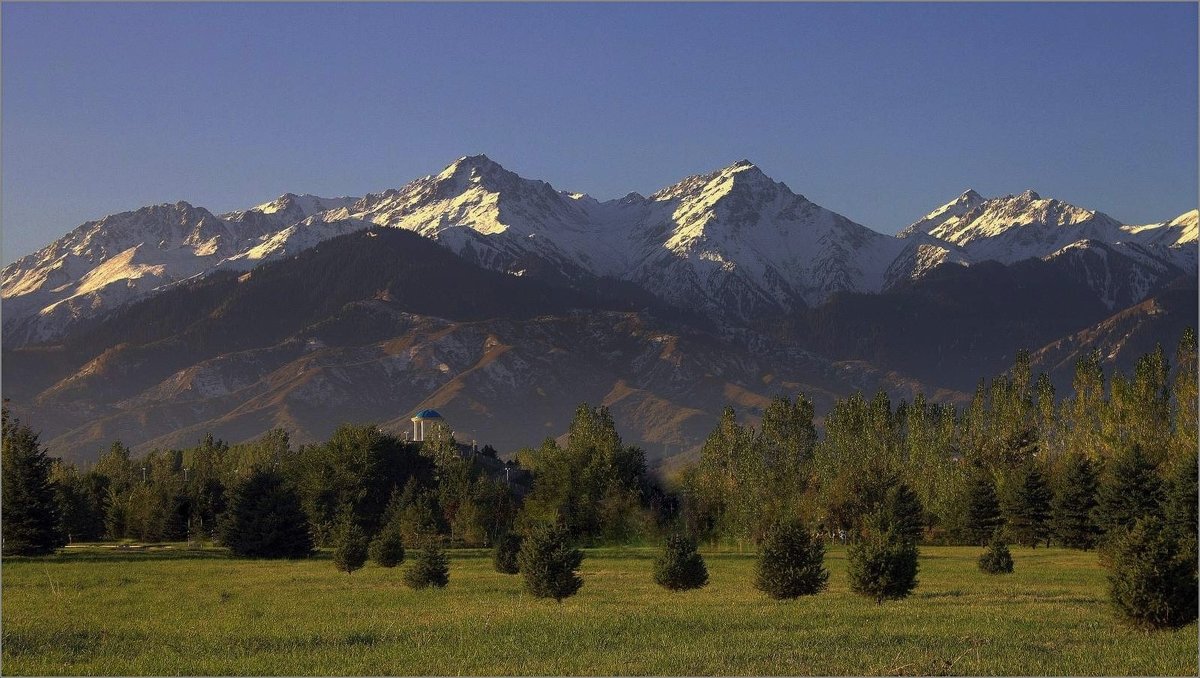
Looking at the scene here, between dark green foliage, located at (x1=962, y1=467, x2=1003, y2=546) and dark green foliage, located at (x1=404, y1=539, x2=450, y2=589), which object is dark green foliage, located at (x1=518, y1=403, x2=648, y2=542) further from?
dark green foliage, located at (x1=404, y1=539, x2=450, y2=589)

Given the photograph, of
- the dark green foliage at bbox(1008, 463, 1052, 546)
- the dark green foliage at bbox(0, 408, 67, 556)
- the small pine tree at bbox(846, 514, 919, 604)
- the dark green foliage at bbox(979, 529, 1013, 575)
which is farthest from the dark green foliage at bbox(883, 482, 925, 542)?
the dark green foliage at bbox(0, 408, 67, 556)

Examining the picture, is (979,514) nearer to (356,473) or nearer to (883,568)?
(356,473)

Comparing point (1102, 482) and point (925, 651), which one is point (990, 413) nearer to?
point (1102, 482)

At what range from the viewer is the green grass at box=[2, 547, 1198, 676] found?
35.1m

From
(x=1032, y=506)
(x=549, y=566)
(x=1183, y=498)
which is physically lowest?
(x=549, y=566)

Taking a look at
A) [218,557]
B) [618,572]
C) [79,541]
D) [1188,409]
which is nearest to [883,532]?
[618,572]

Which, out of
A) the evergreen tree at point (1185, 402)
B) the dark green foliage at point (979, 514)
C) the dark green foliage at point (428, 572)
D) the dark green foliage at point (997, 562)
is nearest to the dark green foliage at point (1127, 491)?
the evergreen tree at point (1185, 402)

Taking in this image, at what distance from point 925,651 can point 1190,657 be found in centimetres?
729

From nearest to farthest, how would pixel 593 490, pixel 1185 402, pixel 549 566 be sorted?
pixel 549 566 → pixel 1185 402 → pixel 593 490

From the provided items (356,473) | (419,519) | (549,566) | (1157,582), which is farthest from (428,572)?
(356,473)

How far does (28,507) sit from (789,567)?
51.1 meters

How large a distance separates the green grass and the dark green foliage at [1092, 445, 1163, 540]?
29.4 meters

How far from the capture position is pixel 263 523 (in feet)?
289

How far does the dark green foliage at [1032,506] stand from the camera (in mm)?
110812
